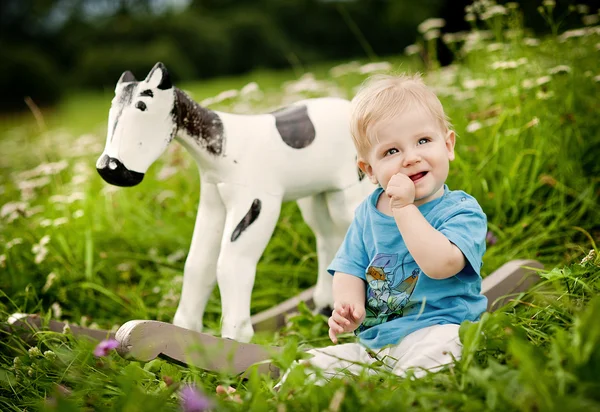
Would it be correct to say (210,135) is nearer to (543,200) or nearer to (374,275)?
(374,275)

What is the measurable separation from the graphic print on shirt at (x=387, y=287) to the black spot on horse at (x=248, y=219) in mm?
436

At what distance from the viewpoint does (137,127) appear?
162 cm

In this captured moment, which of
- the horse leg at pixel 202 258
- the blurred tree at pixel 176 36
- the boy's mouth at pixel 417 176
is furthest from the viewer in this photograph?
the blurred tree at pixel 176 36

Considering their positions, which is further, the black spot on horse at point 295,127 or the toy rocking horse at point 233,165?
the black spot on horse at point 295,127

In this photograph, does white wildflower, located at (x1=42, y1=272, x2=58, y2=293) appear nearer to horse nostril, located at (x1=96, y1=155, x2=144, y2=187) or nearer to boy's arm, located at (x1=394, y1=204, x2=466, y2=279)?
horse nostril, located at (x1=96, y1=155, x2=144, y2=187)

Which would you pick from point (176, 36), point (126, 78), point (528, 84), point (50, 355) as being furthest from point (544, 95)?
point (176, 36)

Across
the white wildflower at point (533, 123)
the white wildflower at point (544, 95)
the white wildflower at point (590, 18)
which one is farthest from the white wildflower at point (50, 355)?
the white wildflower at point (590, 18)

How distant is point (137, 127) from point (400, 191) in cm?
73

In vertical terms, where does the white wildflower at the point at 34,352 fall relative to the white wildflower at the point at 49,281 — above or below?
above

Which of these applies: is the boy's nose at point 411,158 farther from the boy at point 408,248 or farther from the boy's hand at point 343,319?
the boy's hand at point 343,319

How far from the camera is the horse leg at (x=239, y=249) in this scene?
1761 millimetres

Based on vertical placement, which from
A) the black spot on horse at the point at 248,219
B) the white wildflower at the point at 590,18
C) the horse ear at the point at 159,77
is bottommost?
the white wildflower at the point at 590,18

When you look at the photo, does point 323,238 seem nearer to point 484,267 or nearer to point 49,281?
point 484,267

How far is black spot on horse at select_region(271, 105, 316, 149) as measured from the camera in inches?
73.0
